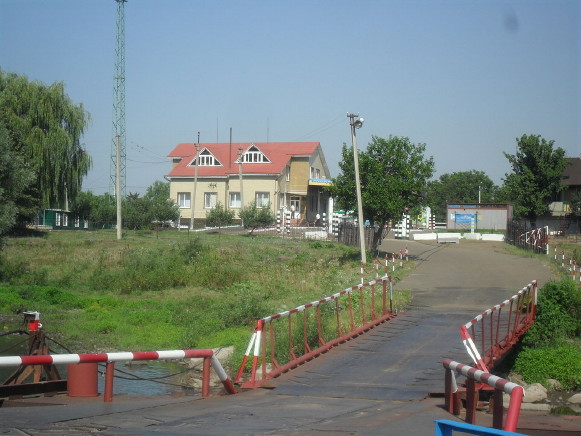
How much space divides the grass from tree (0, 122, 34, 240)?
2.88 meters

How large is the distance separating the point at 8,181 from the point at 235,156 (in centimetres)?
4530

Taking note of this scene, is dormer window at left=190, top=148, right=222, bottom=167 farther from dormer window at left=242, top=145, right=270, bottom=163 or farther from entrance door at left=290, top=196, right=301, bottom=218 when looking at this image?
entrance door at left=290, top=196, right=301, bottom=218

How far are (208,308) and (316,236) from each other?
28.1m

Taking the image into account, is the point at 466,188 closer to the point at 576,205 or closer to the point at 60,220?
the point at 576,205

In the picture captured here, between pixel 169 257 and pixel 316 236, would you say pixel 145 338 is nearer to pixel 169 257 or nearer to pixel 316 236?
pixel 169 257

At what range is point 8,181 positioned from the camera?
3191 centimetres

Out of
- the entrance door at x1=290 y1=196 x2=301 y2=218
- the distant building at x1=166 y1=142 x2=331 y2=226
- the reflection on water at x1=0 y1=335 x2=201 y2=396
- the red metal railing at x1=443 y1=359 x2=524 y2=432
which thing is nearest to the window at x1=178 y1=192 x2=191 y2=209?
the distant building at x1=166 y1=142 x2=331 y2=226

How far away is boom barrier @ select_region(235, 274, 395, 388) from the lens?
13.4 m

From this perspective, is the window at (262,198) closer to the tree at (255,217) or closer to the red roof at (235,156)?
the red roof at (235,156)

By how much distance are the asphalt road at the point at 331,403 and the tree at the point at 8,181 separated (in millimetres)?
17424

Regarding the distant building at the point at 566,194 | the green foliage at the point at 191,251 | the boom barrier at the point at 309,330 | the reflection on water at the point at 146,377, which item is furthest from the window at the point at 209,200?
the reflection on water at the point at 146,377

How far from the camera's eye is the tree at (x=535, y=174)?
5400 centimetres

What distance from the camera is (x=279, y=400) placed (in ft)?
34.7

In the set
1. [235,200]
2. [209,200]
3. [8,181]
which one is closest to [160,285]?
[8,181]
